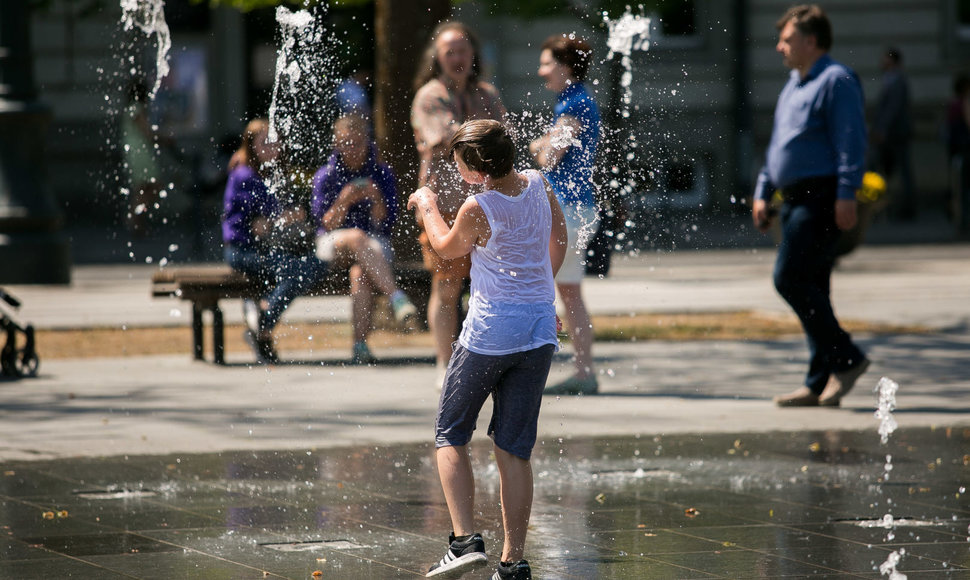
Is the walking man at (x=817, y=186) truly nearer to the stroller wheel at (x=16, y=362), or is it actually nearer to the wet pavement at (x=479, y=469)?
the wet pavement at (x=479, y=469)

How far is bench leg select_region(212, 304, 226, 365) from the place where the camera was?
33.1 ft

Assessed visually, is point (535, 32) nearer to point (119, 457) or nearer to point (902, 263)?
point (902, 263)

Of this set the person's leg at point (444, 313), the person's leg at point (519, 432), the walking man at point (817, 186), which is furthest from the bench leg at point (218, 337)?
the person's leg at point (519, 432)

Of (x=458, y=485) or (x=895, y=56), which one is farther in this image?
(x=895, y=56)

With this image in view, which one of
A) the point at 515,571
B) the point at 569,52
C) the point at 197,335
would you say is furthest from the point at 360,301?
the point at 515,571

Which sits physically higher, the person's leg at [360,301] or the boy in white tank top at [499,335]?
the boy in white tank top at [499,335]

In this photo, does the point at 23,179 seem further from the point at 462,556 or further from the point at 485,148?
the point at 462,556

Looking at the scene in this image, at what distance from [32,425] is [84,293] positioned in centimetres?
703

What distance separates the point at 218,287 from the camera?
391 inches

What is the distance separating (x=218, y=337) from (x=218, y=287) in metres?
0.42

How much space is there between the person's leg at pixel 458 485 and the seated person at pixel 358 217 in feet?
15.5

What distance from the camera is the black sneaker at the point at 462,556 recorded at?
4562mm

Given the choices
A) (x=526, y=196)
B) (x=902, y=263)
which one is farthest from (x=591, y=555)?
(x=902, y=263)

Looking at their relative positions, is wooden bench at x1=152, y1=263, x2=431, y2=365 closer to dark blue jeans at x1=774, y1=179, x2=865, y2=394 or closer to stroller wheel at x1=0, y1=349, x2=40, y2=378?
stroller wheel at x1=0, y1=349, x2=40, y2=378
